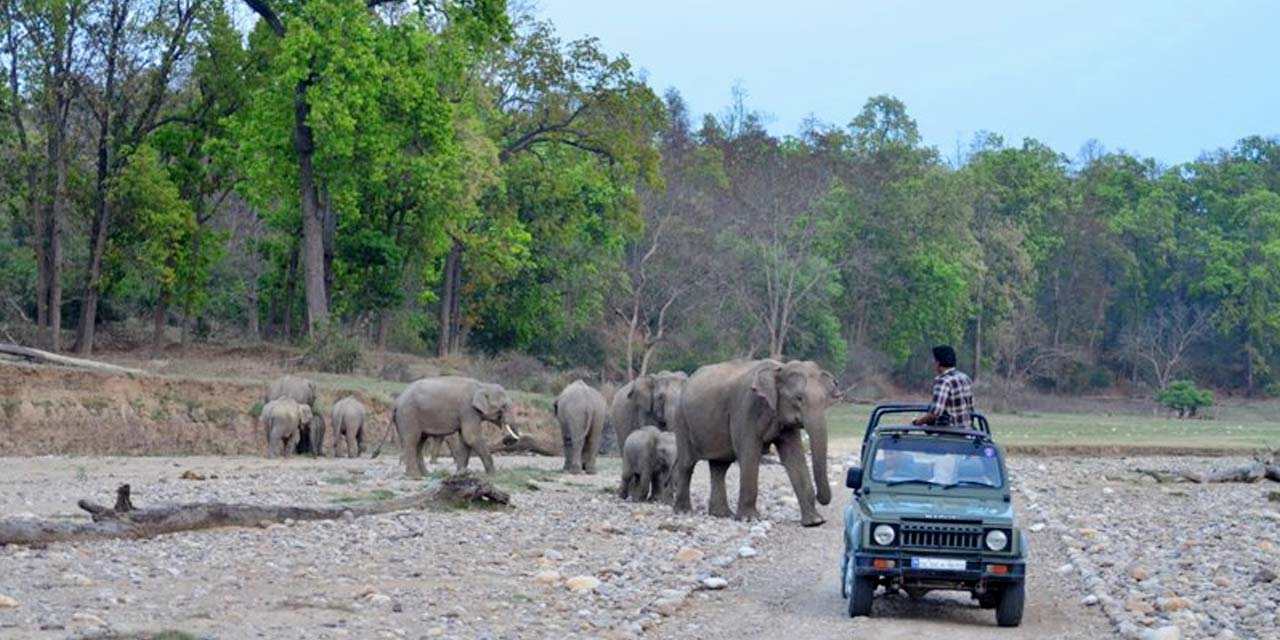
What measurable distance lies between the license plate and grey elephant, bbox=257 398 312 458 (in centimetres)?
2367

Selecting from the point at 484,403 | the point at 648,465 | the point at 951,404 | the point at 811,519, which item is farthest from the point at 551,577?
the point at 484,403

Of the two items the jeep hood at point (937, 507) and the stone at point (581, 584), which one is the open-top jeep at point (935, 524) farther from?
the stone at point (581, 584)

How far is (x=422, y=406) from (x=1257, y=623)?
61.8ft

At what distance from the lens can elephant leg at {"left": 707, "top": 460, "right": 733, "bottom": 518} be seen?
1035 inches

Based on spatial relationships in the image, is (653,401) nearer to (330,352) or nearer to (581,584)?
(330,352)

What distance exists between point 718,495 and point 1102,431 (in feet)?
130

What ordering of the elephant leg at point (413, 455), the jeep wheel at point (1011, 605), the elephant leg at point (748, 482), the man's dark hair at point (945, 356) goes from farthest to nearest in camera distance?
1. the elephant leg at point (413, 455)
2. the elephant leg at point (748, 482)
3. the man's dark hair at point (945, 356)
4. the jeep wheel at point (1011, 605)

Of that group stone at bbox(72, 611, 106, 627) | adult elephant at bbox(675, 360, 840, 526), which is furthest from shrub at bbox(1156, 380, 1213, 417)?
stone at bbox(72, 611, 106, 627)

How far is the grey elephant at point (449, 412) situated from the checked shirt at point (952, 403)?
49.8ft

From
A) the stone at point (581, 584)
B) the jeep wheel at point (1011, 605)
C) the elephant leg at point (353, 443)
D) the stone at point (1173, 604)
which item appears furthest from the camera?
the elephant leg at point (353, 443)

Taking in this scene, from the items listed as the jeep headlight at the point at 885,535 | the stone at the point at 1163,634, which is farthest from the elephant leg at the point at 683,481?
the stone at the point at 1163,634

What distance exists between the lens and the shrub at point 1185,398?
8056 cm

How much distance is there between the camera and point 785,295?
7631 cm

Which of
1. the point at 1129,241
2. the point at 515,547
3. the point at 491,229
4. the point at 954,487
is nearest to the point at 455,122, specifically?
the point at 491,229
